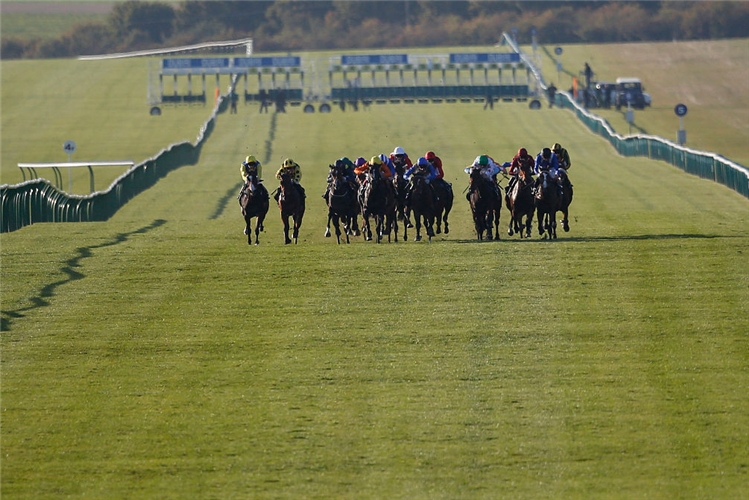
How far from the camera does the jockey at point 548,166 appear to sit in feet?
69.9

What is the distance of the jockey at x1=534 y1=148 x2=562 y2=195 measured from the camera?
21.3 metres

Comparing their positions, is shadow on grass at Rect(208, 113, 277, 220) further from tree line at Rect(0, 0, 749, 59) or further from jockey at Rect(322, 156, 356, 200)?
tree line at Rect(0, 0, 749, 59)

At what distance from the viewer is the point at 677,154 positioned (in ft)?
134

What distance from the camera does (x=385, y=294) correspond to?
55.1 feet

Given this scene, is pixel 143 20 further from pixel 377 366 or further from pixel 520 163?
pixel 377 366

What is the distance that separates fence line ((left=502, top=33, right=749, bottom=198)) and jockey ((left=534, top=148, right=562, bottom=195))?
1039 cm

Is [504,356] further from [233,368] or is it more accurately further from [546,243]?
[546,243]

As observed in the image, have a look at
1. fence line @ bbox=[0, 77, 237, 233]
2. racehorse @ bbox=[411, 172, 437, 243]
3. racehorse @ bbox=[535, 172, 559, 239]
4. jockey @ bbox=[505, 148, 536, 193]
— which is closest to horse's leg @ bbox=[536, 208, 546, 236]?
racehorse @ bbox=[535, 172, 559, 239]

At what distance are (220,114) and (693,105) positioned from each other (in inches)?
973

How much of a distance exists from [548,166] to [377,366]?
8568 mm

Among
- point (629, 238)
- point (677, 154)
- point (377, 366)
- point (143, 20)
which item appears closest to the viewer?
point (377, 366)

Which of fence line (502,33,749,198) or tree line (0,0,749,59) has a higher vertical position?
tree line (0,0,749,59)

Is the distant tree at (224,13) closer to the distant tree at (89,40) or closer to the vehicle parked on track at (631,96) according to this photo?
the distant tree at (89,40)

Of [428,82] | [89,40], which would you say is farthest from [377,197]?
[89,40]
